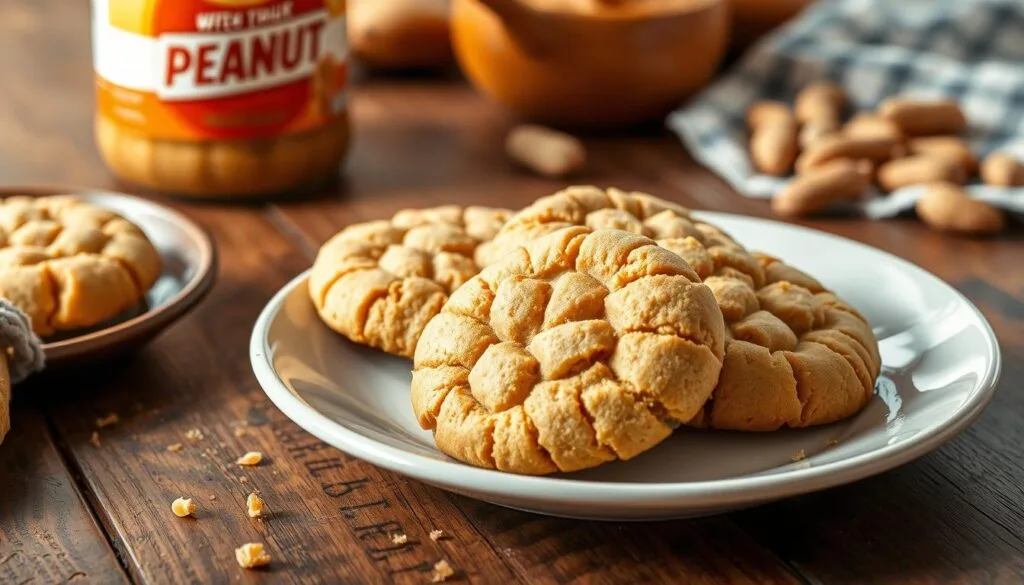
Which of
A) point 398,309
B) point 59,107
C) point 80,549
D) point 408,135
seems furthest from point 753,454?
point 59,107

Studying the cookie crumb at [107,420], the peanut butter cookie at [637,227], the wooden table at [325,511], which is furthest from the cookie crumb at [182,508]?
the peanut butter cookie at [637,227]

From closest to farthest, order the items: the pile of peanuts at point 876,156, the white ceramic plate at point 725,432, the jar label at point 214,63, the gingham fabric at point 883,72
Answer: the white ceramic plate at point 725,432 → the jar label at point 214,63 → the pile of peanuts at point 876,156 → the gingham fabric at point 883,72

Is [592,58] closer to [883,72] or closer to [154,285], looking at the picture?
[883,72]

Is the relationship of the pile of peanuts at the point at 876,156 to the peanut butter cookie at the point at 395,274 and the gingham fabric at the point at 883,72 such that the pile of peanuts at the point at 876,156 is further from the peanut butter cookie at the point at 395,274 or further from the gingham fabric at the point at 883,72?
the peanut butter cookie at the point at 395,274

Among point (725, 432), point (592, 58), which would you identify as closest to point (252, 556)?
point (725, 432)

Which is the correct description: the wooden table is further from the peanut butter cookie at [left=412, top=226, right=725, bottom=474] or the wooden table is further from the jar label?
the jar label

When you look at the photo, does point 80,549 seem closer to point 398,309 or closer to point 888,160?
point 398,309
